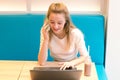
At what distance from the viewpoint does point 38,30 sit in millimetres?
2570

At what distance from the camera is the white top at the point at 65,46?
200 cm

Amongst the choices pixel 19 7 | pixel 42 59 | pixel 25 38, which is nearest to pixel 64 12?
pixel 42 59

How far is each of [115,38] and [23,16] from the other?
3.32 ft

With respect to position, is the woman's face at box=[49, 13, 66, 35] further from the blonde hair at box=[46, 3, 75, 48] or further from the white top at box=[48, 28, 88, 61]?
the white top at box=[48, 28, 88, 61]

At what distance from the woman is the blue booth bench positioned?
50 cm

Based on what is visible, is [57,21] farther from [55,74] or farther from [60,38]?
[55,74]

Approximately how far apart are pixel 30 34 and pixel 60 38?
0.61 m

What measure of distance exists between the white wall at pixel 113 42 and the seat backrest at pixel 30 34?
9cm

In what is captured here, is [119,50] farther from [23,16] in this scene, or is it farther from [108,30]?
[23,16]

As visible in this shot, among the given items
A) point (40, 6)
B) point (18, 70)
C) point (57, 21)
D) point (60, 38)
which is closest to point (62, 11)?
point (57, 21)

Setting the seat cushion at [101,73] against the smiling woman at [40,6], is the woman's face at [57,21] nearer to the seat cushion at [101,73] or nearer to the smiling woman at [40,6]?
the seat cushion at [101,73]

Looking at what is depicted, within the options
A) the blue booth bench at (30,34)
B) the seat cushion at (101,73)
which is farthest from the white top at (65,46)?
the blue booth bench at (30,34)

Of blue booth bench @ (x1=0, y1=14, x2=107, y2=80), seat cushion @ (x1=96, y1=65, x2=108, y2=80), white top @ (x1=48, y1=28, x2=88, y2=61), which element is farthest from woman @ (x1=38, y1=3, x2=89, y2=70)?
blue booth bench @ (x1=0, y1=14, x2=107, y2=80)

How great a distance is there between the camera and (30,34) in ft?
8.46
